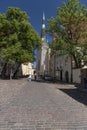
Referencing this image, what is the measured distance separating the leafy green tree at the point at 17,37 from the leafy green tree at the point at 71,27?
9675mm

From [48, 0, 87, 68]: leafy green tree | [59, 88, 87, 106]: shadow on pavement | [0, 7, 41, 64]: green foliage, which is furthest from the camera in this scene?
[0, 7, 41, 64]: green foliage

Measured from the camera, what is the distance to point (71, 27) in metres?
54.7

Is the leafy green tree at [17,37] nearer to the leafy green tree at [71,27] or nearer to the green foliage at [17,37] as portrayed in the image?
the green foliage at [17,37]

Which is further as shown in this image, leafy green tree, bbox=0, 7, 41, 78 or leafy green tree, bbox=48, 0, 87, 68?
leafy green tree, bbox=0, 7, 41, 78

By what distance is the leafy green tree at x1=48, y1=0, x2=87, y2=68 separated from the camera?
5256 cm

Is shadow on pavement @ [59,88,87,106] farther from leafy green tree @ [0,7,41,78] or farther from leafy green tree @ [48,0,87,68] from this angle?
leafy green tree @ [0,7,41,78]

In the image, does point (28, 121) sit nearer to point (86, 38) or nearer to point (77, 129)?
point (77, 129)

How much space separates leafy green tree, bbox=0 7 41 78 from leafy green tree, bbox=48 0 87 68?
9.68 metres

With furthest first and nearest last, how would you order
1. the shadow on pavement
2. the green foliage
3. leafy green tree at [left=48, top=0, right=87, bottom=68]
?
the green foliage, leafy green tree at [left=48, top=0, right=87, bottom=68], the shadow on pavement

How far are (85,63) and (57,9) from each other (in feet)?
35.0

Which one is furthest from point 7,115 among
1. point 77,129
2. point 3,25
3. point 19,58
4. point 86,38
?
point 3,25

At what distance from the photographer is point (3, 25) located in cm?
6481

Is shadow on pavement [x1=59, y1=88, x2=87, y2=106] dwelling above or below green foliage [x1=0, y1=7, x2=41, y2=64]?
below

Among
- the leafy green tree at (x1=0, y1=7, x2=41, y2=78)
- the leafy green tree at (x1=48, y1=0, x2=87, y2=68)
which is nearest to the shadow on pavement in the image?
the leafy green tree at (x1=48, y1=0, x2=87, y2=68)
